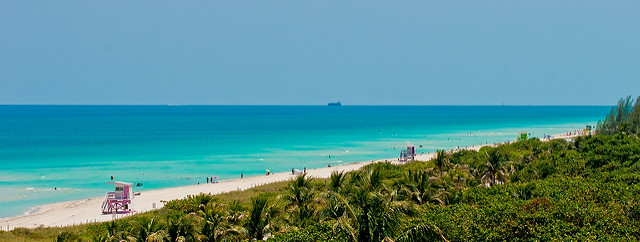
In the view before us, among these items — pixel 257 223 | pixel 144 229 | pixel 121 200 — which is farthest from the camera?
pixel 121 200

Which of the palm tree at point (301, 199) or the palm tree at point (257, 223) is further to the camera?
the palm tree at point (301, 199)

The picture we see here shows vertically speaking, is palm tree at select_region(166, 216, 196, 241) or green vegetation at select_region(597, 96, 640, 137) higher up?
green vegetation at select_region(597, 96, 640, 137)

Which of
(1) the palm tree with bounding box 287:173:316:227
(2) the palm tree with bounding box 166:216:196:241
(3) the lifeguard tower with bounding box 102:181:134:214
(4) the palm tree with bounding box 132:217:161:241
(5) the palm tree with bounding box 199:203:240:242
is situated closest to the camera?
(4) the palm tree with bounding box 132:217:161:241

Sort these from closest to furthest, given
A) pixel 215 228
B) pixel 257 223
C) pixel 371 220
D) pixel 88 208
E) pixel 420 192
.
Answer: pixel 371 220 → pixel 215 228 → pixel 257 223 → pixel 420 192 → pixel 88 208

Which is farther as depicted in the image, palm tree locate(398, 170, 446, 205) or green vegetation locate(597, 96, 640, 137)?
green vegetation locate(597, 96, 640, 137)

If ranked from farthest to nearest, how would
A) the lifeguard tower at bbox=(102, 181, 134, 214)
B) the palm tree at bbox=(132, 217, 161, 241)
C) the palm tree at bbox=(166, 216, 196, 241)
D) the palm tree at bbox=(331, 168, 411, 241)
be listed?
the lifeguard tower at bbox=(102, 181, 134, 214) < the palm tree at bbox=(166, 216, 196, 241) < the palm tree at bbox=(132, 217, 161, 241) < the palm tree at bbox=(331, 168, 411, 241)

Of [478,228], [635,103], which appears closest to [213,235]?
[478,228]

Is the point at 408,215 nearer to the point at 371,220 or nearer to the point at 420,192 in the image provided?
the point at 371,220

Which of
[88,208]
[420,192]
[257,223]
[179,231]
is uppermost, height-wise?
[420,192]

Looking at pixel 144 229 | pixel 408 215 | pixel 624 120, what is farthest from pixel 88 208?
pixel 624 120

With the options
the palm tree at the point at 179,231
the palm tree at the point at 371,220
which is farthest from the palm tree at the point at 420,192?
the palm tree at the point at 179,231

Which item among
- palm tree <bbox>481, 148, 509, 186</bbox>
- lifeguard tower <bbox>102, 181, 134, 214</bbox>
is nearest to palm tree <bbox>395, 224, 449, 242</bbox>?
palm tree <bbox>481, 148, 509, 186</bbox>

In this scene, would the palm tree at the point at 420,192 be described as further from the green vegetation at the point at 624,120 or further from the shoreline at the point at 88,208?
the green vegetation at the point at 624,120

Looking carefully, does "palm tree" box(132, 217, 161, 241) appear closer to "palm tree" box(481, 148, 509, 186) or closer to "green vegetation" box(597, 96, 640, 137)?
"palm tree" box(481, 148, 509, 186)
